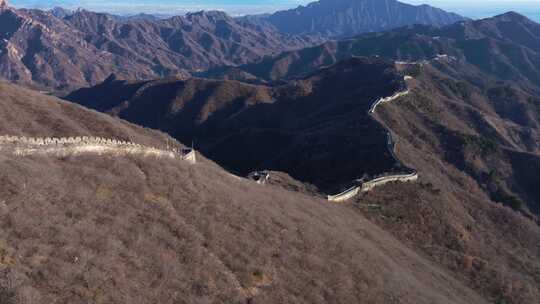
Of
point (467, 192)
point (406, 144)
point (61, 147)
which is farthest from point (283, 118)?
point (61, 147)

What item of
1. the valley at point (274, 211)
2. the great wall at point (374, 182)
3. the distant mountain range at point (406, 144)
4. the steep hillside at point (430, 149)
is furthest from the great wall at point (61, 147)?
the steep hillside at point (430, 149)

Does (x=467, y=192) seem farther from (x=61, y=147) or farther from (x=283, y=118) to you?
(x=283, y=118)

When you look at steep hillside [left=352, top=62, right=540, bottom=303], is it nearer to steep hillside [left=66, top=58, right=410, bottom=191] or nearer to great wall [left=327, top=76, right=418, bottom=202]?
great wall [left=327, top=76, right=418, bottom=202]

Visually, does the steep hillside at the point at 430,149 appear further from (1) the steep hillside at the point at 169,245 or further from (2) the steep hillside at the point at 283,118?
(1) the steep hillside at the point at 169,245

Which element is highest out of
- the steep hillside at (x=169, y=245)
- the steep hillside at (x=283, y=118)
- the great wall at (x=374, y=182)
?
the steep hillside at (x=169, y=245)

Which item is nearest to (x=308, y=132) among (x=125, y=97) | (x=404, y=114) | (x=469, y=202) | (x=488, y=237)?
(x=404, y=114)

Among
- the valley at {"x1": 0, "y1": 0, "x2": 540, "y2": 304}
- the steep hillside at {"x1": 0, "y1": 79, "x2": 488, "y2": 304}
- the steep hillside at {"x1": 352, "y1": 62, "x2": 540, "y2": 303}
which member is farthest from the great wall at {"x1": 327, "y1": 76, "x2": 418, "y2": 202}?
the steep hillside at {"x1": 0, "y1": 79, "x2": 488, "y2": 304}
